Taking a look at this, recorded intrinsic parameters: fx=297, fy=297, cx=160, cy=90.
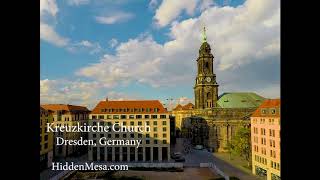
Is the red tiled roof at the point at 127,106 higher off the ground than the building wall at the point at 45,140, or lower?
higher

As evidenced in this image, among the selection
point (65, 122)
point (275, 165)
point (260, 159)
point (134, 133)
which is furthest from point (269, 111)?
point (65, 122)

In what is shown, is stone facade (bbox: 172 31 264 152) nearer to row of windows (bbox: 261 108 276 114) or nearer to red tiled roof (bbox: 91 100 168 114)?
red tiled roof (bbox: 91 100 168 114)

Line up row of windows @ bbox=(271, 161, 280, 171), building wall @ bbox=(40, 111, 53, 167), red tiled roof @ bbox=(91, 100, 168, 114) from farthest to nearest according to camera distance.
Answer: red tiled roof @ bbox=(91, 100, 168, 114) → building wall @ bbox=(40, 111, 53, 167) → row of windows @ bbox=(271, 161, 280, 171)

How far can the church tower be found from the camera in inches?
3846

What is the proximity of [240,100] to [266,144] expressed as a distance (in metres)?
45.3

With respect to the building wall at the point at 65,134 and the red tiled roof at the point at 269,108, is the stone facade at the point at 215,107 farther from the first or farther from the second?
the building wall at the point at 65,134

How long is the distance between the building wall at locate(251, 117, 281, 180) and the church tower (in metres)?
42.9

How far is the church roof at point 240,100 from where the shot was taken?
91375 mm

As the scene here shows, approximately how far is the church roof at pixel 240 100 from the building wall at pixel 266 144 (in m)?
37.2

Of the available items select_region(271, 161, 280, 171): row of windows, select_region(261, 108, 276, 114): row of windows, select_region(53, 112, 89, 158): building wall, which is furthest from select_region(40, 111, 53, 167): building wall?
select_region(271, 161, 280, 171): row of windows

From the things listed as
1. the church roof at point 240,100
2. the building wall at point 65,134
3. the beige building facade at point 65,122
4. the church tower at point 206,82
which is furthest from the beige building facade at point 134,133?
the church roof at point 240,100

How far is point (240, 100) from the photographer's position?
304 feet
